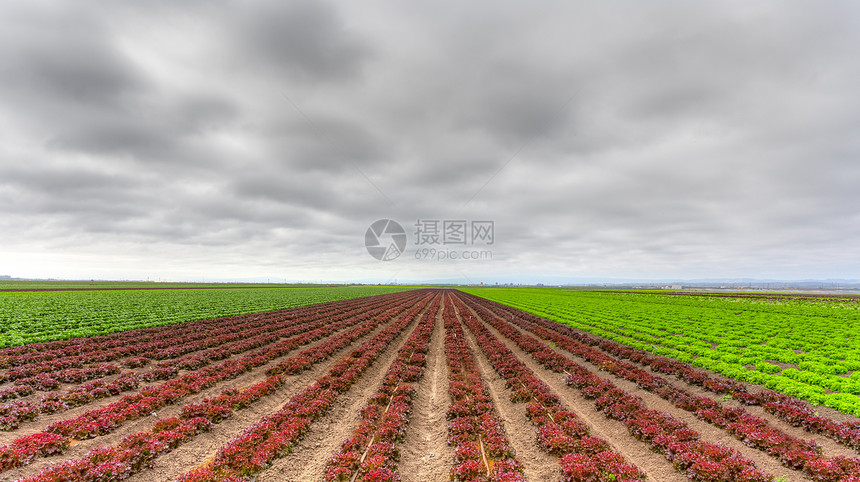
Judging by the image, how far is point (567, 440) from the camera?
859cm

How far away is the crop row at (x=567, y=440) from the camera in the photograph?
711cm

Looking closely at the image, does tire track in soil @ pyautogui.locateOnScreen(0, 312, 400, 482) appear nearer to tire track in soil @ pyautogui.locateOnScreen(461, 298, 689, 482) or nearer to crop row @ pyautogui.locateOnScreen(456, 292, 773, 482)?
tire track in soil @ pyautogui.locateOnScreen(461, 298, 689, 482)

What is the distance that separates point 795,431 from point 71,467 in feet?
61.3

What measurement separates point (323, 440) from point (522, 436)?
5.86 meters

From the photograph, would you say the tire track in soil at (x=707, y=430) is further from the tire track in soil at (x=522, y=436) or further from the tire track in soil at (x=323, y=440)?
the tire track in soil at (x=323, y=440)

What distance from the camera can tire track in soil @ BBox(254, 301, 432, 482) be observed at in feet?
24.8

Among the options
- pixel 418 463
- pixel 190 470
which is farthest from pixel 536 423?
pixel 190 470

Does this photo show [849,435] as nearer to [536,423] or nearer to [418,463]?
[536,423]

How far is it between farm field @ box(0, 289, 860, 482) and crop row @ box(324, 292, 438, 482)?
0.05 meters

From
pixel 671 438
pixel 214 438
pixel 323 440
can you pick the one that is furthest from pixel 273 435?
pixel 671 438

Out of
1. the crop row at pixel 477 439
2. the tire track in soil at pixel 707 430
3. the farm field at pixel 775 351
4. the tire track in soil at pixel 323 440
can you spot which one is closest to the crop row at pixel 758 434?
the tire track in soil at pixel 707 430

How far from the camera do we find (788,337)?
955 inches

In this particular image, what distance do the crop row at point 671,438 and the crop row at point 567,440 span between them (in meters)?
1.24

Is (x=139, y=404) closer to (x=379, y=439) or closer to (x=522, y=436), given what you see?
(x=379, y=439)
